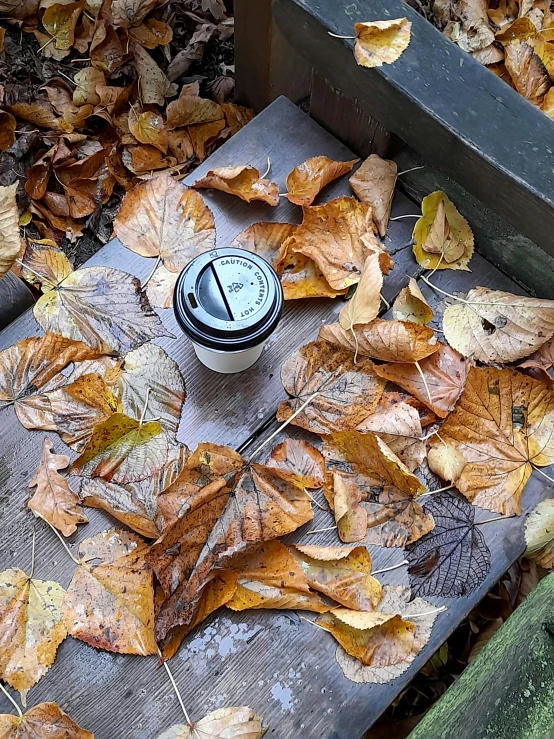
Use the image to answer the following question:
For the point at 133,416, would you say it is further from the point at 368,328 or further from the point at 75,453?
the point at 368,328

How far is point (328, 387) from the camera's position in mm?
1356

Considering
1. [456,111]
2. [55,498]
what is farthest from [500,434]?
[55,498]

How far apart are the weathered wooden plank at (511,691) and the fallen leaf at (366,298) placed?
A: 0.59 metres

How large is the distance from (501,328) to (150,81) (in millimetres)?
1564

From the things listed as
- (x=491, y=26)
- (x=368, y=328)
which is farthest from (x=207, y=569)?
(x=491, y=26)

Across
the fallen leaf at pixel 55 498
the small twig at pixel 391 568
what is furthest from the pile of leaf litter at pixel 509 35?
the fallen leaf at pixel 55 498

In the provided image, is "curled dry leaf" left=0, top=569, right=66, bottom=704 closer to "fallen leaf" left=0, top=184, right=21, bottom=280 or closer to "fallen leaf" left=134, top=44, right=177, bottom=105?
"fallen leaf" left=0, top=184, right=21, bottom=280

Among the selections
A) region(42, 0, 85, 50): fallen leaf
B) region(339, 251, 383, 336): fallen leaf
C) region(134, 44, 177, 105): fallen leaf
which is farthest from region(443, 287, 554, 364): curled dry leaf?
region(42, 0, 85, 50): fallen leaf

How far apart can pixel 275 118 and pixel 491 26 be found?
1.10 m

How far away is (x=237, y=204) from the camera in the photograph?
1514mm

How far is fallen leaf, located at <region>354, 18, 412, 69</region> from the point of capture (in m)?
1.32

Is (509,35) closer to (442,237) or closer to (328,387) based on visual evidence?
(442,237)

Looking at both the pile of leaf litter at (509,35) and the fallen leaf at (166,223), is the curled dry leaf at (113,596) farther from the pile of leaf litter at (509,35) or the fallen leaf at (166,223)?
the pile of leaf litter at (509,35)

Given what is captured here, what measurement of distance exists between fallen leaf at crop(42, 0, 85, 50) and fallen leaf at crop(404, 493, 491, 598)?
208 centimetres
